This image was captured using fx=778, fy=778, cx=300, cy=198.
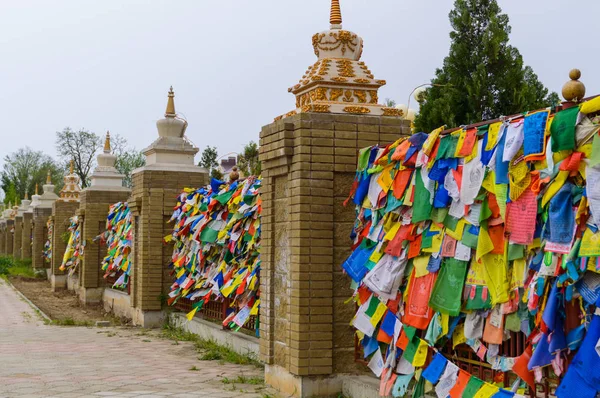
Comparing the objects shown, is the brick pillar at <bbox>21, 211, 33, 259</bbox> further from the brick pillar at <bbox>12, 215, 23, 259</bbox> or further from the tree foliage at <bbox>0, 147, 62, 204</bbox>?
the tree foliage at <bbox>0, 147, 62, 204</bbox>

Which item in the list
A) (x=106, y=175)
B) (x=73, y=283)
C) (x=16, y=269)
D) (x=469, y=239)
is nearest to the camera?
(x=469, y=239)

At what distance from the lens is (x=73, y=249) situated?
2236cm

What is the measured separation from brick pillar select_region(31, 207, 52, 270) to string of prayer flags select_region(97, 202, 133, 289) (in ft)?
40.0

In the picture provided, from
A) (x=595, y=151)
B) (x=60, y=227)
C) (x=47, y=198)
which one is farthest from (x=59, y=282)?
(x=595, y=151)

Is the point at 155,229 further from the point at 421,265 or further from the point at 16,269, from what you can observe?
the point at 16,269

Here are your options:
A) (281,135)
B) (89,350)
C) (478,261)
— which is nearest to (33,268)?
(89,350)

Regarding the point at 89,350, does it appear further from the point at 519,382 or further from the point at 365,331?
the point at 519,382

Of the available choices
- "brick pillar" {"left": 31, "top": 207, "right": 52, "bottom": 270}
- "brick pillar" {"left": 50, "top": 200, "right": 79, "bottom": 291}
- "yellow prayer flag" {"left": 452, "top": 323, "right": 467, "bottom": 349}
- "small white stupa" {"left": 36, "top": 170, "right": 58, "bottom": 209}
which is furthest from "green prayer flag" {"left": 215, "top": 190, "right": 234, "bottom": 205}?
"small white stupa" {"left": 36, "top": 170, "right": 58, "bottom": 209}

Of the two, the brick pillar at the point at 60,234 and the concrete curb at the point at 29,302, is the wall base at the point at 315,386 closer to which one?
the concrete curb at the point at 29,302

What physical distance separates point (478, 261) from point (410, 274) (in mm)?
913

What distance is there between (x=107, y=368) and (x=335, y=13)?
4.77 m

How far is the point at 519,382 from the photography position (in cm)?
470

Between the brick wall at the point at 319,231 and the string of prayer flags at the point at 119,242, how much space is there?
794 centimetres

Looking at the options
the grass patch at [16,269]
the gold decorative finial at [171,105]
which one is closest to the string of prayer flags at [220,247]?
the gold decorative finial at [171,105]
